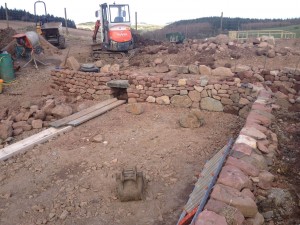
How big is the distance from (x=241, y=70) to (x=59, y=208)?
21.5 feet

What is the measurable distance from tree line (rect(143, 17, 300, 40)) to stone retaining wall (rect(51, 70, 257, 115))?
547 inches

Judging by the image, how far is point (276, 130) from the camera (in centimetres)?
471

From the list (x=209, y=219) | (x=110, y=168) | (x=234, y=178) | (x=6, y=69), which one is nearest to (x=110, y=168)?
(x=110, y=168)

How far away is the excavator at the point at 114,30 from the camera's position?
42.5 ft

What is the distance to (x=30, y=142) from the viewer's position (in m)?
5.49

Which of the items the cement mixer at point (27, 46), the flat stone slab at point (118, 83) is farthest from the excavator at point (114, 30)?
the flat stone slab at point (118, 83)

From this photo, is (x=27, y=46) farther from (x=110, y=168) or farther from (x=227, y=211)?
(x=227, y=211)

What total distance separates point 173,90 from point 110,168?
10.6ft

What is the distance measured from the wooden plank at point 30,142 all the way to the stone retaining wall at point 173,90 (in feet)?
6.67

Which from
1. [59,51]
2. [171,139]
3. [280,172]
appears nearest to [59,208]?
[171,139]

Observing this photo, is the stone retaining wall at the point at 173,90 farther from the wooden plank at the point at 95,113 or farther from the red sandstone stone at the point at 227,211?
the red sandstone stone at the point at 227,211

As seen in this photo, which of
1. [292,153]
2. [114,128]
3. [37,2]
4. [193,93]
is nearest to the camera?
[292,153]

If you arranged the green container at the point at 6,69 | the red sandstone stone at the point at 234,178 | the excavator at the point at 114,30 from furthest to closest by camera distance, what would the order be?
the excavator at the point at 114,30 → the green container at the point at 6,69 → the red sandstone stone at the point at 234,178

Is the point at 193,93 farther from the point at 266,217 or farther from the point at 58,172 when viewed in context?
the point at 266,217
